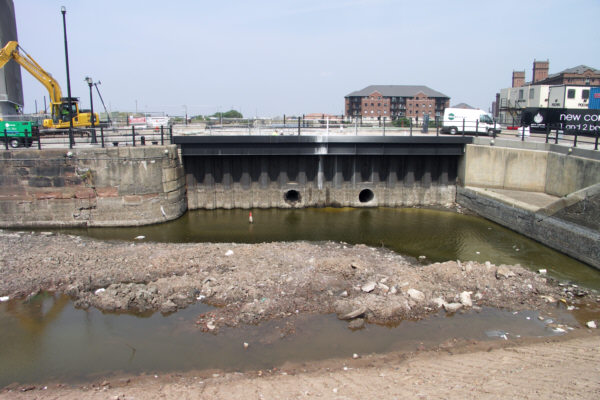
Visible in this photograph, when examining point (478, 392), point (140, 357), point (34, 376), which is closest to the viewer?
point (478, 392)

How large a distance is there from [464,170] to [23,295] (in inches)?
830

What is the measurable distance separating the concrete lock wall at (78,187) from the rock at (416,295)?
13.1 m

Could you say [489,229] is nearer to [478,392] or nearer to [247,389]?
[478,392]

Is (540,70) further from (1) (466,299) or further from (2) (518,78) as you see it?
(1) (466,299)

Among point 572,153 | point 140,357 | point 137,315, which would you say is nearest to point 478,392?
point 140,357

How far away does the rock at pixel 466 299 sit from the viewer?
1142 centimetres

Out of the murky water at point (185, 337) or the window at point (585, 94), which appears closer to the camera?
the murky water at point (185, 337)

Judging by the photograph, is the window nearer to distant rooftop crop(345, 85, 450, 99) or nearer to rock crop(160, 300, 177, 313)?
rock crop(160, 300, 177, 313)

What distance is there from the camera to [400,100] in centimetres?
12250

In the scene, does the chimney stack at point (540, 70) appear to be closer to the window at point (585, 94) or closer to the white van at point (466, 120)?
the window at point (585, 94)

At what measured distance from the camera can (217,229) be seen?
1975cm

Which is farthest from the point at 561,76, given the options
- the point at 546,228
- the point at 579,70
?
the point at 546,228

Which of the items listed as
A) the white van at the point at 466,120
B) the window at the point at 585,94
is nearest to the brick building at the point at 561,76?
the window at the point at 585,94

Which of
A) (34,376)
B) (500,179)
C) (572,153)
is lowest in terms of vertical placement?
(34,376)
